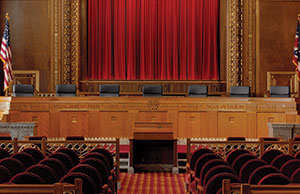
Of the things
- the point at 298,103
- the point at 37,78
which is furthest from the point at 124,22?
the point at 298,103

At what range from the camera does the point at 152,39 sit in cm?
1387

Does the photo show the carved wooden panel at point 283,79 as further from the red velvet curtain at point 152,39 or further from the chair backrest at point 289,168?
the chair backrest at point 289,168

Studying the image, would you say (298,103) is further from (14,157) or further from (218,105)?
(14,157)

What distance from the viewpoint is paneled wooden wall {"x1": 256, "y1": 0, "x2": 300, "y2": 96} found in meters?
12.6

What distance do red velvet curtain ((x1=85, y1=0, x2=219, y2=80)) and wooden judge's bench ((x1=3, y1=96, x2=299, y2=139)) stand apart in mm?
4351

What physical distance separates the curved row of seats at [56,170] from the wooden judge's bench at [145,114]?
4.18 meters

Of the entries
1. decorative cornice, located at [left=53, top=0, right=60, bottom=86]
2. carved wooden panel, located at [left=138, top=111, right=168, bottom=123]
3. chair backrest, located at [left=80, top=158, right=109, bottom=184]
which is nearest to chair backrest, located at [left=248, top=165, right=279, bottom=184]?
chair backrest, located at [left=80, top=158, right=109, bottom=184]

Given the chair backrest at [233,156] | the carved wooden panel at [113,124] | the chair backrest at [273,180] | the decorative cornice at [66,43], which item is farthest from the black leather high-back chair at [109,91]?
the chair backrest at [273,180]

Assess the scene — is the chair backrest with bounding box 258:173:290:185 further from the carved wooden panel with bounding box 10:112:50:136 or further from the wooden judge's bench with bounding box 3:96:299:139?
the carved wooden panel with bounding box 10:112:50:136

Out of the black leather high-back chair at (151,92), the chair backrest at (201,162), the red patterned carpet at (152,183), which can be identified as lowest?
the red patterned carpet at (152,183)

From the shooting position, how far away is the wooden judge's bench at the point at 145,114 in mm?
9227

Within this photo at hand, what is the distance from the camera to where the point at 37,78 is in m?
12.7

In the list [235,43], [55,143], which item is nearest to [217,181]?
[55,143]

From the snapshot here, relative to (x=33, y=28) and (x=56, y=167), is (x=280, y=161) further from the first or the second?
(x=33, y=28)
